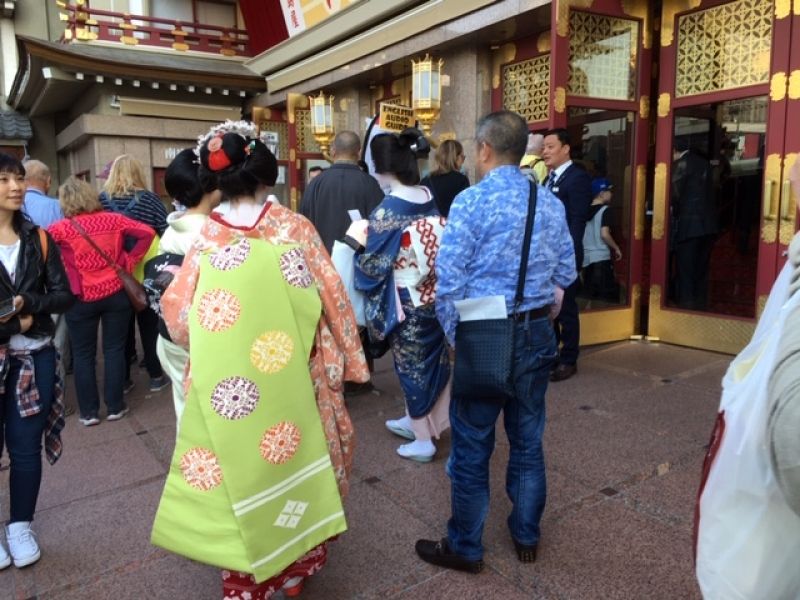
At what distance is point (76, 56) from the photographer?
31.8 feet

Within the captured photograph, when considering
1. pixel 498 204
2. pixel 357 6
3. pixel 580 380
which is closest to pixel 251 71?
pixel 357 6

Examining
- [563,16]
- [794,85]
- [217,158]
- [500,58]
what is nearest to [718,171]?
[794,85]

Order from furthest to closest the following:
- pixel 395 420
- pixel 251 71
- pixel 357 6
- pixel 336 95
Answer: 1. pixel 251 71
2. pixel 336 95
3. pixel 357 6
4. pixel 395 420

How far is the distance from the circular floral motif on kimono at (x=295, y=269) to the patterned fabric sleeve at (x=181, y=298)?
0.27 metres

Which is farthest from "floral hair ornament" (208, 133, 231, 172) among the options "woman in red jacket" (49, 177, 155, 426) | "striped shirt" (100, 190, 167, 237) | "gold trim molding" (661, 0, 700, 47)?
"gold trim molding" (661, 0, 700, 47)

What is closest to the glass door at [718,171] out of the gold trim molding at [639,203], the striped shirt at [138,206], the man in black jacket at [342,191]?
the gold trim molding at [639,203]

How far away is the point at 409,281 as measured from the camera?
3186mm

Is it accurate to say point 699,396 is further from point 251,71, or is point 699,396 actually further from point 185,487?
point 251,71

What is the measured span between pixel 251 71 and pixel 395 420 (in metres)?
8.96

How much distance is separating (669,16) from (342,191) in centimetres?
315

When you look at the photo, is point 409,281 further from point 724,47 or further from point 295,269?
point 724,47

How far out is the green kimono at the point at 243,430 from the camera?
1796 mm

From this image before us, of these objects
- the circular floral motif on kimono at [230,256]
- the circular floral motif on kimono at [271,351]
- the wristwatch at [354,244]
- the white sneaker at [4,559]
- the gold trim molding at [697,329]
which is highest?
the circular floral motif on kimono at [230,256]

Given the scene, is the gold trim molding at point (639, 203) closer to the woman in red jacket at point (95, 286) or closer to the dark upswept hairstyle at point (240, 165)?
the woman in red jacket at point (95, 286)
